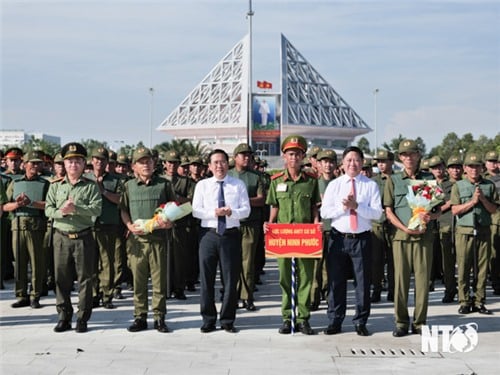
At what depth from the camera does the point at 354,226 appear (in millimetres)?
7289

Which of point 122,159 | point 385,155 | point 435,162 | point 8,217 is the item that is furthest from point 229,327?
point 8,217

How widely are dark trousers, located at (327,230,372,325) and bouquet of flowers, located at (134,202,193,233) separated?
67.8 inches

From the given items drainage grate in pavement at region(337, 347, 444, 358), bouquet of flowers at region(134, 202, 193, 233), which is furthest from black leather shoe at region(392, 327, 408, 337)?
bouquet of flowers at region(134, 202, 193, 233)

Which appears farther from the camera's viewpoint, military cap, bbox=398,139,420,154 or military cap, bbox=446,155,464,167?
military cap, bbox=446,155,464,167

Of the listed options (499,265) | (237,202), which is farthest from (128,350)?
(499,265)

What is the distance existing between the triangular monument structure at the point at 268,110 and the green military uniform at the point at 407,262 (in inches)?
3706

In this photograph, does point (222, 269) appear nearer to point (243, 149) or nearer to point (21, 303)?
point (243, 149)

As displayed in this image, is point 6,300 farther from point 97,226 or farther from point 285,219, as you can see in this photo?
point 285,219

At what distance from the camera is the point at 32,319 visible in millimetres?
8070

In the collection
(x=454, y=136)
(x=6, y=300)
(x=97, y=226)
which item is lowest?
(x=6, y=300)

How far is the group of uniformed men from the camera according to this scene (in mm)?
7426

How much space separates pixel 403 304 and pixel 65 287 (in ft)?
12.5

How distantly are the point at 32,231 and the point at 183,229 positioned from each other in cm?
242

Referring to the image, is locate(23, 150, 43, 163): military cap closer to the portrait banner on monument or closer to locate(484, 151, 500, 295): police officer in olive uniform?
the portrait banner on monument
